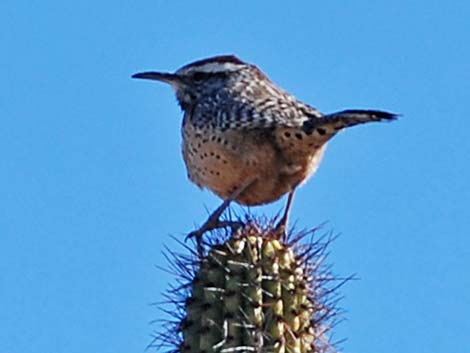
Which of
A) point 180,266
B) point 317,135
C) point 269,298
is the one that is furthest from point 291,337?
point 317,135

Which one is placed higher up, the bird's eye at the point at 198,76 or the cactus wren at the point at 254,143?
the bird's eye at the point at 198,76

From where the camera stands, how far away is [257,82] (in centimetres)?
464

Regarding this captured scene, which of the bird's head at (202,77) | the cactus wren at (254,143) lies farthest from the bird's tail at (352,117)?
the bird's head at (202,77)

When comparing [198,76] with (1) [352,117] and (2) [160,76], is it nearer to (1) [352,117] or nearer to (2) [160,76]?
(2) [160,76]

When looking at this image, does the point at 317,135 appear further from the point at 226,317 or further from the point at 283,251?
the point at 226,317

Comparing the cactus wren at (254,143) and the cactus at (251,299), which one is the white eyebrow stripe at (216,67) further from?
the cactus at (251,299)

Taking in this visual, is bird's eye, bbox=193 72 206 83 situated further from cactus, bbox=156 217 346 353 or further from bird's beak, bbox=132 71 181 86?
cactus, bbox=156 217 346 353

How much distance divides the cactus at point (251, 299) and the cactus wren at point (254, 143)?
2.18ft

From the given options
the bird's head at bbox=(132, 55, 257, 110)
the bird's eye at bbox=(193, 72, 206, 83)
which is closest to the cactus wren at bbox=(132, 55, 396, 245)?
the bird's head at bbox=(132, 55, 257, 110)

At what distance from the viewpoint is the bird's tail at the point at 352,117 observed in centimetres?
353

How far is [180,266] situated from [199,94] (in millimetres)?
1559

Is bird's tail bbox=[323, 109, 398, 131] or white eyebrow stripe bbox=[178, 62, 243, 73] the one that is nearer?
bird's tail bbox=[323, 109, 398, 131]

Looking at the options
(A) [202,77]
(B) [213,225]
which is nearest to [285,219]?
(B) [213,225]

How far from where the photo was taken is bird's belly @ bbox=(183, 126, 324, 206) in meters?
4.14
